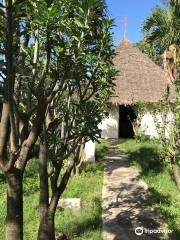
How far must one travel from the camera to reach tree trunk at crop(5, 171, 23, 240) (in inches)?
181

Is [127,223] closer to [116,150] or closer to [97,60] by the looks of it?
[97,60]

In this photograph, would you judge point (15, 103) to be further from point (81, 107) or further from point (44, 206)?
point (44, 206)

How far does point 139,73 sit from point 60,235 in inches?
684

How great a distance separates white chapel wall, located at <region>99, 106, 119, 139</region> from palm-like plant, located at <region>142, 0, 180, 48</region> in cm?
1150

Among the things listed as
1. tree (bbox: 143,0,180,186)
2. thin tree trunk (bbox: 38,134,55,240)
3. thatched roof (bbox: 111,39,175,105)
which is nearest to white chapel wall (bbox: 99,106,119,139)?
thatched roof (bbox: 111,39,175,105)

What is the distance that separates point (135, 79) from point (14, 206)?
62.9ft

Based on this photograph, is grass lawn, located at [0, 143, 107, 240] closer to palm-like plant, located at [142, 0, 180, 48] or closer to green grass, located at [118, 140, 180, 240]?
green grass, located at [118, 140, 180, 240]

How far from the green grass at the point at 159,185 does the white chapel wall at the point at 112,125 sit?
17.8ft

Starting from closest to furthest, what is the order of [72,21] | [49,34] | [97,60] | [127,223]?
[49,34] → [72,21] → [97,60] → [127,223]

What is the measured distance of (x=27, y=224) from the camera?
8391mm

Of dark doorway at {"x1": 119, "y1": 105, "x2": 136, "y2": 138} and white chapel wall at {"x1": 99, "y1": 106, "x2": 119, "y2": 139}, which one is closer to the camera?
white chapel wall at {"x1": 99, "y1": 106, "x2": 119, "y2": 139}

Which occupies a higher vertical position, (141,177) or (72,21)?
(72,21)

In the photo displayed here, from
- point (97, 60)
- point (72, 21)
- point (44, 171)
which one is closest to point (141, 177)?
point (44, 171)

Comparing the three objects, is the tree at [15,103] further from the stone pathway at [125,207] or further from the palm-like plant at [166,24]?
the palm-like plant at [166,24]
